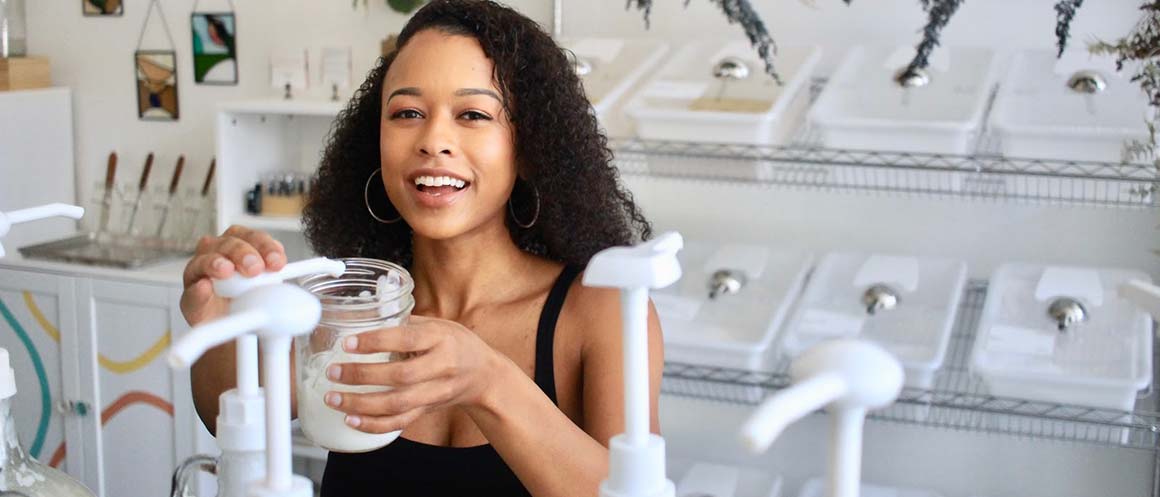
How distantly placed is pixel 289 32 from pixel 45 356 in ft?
3.15

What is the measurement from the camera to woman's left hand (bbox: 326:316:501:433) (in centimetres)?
83

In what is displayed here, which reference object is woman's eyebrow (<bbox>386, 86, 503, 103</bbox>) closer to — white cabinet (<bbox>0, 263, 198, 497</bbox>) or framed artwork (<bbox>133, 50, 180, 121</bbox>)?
white cabinet (<bbox>0, 263, 198, 497</bbox>)

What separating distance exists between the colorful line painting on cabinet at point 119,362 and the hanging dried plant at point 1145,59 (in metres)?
1.99

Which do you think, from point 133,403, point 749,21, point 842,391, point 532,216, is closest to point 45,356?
point 133,403

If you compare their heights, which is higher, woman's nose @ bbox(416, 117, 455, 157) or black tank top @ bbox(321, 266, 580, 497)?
woman's nose @ bbox(416, 117, 455, 157)

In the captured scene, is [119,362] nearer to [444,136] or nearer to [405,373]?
[444,136]

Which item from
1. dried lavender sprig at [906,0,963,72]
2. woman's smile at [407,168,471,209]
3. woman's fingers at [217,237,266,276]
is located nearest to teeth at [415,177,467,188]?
woman's smile at [407,168,471,209]

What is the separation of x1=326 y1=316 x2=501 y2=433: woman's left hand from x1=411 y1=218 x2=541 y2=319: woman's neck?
51 centimetres

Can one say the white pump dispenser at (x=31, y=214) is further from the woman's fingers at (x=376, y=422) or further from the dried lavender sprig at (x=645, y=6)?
the dried lavender sprig at (x=645, y=6)

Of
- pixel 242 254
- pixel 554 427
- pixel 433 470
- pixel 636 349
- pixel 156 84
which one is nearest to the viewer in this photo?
pixel 636 349

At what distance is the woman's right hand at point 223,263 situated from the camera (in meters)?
0.92

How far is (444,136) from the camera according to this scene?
1.24m

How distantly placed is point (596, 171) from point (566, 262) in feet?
0.37

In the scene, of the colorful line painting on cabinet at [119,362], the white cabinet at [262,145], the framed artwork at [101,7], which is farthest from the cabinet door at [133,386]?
the framed artwork at [101,7]
